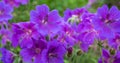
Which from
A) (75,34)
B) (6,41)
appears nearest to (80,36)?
(75,34)

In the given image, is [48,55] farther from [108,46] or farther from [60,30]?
[108,46]

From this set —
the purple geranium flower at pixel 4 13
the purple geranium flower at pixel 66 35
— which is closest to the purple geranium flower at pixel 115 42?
the purple geranium flower at pixel 66 35

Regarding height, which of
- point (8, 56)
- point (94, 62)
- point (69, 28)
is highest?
point (69, 28)

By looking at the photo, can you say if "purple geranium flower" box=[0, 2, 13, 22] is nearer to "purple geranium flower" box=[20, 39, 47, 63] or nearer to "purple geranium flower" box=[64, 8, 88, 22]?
"purple geranium flower" box=[64, 8, 88, 22]

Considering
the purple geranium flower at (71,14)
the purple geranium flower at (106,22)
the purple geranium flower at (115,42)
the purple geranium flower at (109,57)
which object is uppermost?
the purple geranium flower at (106,22)

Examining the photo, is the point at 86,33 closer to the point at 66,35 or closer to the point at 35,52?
the point at 66,35

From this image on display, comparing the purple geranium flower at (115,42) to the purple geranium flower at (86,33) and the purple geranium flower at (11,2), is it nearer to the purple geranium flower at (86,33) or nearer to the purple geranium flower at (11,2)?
the purple geranium flower at (86,33)

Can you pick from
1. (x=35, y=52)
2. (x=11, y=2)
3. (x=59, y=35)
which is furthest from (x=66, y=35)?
(x=11, y=2)

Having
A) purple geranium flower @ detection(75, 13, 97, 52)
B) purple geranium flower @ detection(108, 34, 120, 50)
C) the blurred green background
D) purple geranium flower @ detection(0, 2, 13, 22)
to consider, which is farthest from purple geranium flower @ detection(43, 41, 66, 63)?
the blurred green background
